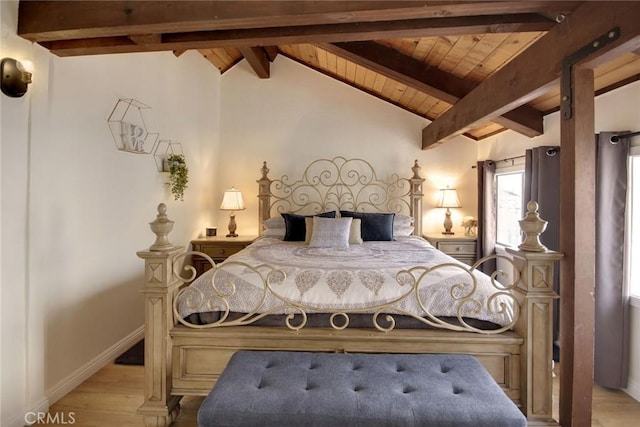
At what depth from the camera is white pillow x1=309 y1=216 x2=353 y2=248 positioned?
3406 mm

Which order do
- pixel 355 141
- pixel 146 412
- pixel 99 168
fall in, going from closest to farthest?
pixel 146 412 → pixel 99 168 → pixel 355 141

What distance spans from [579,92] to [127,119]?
124 inches

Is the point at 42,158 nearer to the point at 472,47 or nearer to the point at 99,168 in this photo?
the point at 99,168

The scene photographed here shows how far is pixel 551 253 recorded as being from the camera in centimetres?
176

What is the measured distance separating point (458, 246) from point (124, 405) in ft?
12.0

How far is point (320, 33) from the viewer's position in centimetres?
209

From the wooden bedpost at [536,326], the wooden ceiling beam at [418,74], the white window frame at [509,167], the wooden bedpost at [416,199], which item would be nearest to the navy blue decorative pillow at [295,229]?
the wooden bedpost at [416,199]

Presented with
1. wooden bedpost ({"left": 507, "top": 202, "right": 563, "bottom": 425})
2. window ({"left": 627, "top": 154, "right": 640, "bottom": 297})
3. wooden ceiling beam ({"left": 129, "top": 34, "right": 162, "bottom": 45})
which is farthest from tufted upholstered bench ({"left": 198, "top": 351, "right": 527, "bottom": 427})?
wooden ceiling beam ({"left": 129, "top": 34, "right": 162, "bottom": 45})

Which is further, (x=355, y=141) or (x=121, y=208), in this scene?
(x=355, y=141)

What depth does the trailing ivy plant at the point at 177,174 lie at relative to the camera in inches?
140

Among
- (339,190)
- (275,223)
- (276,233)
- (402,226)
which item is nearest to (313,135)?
(339,190)

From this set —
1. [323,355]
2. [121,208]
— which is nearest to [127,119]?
[121,208]

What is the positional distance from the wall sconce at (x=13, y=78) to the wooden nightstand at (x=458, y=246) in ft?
12.9

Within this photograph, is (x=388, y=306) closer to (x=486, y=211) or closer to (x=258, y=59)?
(x=486, y=211)
